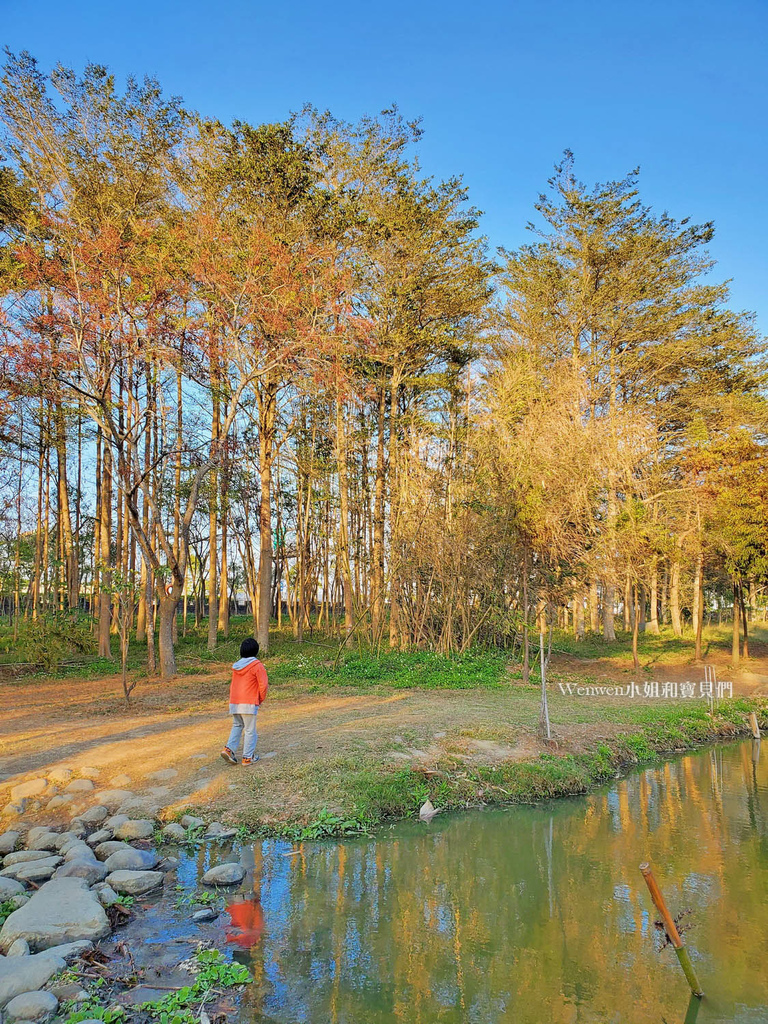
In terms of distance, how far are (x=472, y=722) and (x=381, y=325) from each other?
11029 mm

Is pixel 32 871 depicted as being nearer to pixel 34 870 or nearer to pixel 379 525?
pixel 34 870

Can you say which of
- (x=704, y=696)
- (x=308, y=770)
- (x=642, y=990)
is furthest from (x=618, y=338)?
(x=642, y=990)

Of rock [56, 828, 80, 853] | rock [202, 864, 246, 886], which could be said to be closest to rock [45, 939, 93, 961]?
rock [202, 864, 246, 886]

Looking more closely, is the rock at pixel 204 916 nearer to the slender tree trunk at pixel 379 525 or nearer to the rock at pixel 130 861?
the rock at pixel 130 861

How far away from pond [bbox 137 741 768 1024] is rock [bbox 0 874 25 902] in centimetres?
96

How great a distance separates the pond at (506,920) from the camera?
375 centimetres

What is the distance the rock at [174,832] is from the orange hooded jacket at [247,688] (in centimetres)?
131

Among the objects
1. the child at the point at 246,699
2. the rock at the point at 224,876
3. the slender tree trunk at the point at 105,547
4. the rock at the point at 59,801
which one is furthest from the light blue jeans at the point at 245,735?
the slender tree trunk at the point at 105,547

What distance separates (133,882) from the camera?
16.4 feet

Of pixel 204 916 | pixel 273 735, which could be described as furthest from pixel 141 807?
pixel 273 735

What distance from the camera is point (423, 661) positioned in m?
14.7

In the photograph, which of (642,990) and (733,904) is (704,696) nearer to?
(733,904)

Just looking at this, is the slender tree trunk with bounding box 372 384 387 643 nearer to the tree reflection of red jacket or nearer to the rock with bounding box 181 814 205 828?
the rock with bounding box 181 814 205 828

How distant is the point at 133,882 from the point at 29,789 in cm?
216
